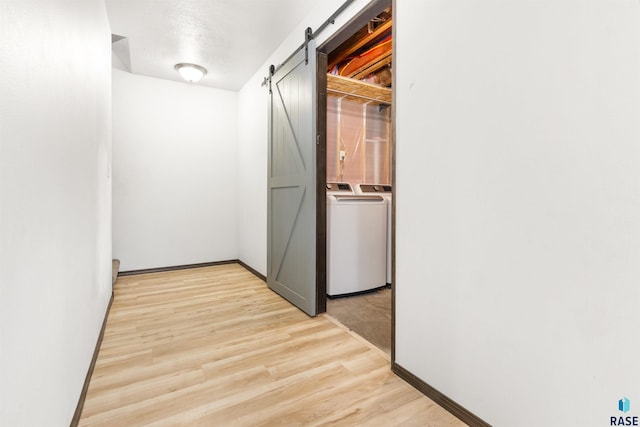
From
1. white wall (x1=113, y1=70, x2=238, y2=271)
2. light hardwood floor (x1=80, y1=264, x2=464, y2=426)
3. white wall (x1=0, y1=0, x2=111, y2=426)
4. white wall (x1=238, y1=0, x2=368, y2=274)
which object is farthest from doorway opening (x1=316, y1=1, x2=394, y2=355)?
white wall (x1=113, y1=70, x2=238, y2=271)

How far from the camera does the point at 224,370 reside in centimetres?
176

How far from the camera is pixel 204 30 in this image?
2.86m

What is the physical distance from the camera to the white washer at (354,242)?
3035 millimetres

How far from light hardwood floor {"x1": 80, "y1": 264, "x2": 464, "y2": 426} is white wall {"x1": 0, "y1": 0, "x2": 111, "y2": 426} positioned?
0.26 meters

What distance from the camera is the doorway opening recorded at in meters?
2.51

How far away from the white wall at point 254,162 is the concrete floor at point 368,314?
3.90 feet

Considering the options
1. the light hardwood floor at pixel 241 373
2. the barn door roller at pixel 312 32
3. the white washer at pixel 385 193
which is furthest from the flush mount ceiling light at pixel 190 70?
the light hardwood floor at pixel 241 373

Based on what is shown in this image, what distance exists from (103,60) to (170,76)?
5.83 feet

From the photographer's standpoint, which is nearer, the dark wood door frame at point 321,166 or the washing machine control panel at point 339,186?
the dark wood door frame at point 321,166

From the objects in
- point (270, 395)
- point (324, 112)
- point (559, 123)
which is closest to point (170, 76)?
point (324, 112)

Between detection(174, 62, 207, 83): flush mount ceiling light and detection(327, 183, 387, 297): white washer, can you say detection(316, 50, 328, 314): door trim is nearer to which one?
detection(327, 183, 387, 297): white washer

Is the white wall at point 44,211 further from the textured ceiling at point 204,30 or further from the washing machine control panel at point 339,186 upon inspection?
the washing machine control panel at point 339,186

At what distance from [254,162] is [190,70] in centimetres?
131

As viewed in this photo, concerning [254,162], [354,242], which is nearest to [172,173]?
[254,162]
